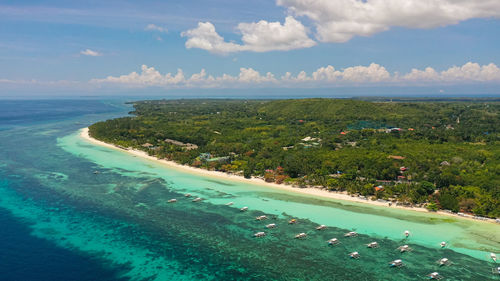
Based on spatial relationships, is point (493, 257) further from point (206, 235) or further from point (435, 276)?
point (206, 235)

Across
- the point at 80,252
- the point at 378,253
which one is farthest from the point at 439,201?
the point at 80,252

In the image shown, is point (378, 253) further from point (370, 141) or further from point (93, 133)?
point (93, 133)

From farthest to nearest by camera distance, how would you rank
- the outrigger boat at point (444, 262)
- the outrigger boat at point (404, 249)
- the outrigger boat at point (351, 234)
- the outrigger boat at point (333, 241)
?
the outrigger boat at point (351, 234) → the outrigger boat at point (333, 241) → the outrigger boat at point (404, 249) → the outrigger boat at point (444, 262)

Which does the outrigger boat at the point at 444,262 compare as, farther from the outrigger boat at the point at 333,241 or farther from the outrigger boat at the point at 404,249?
the outrigger boat at the point at 333,241

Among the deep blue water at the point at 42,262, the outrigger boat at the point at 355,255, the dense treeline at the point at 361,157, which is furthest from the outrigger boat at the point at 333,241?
the deep blue water at the point at 42,262

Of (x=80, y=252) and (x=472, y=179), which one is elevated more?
(x=472, y=179)

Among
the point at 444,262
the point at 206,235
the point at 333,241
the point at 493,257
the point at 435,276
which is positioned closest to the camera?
the point at 435,276

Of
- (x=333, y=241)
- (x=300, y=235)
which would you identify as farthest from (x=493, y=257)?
(x=300, y=235)

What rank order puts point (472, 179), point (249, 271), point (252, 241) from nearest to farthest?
point (249, 271) → point (252, 241) → point (472, 179)
